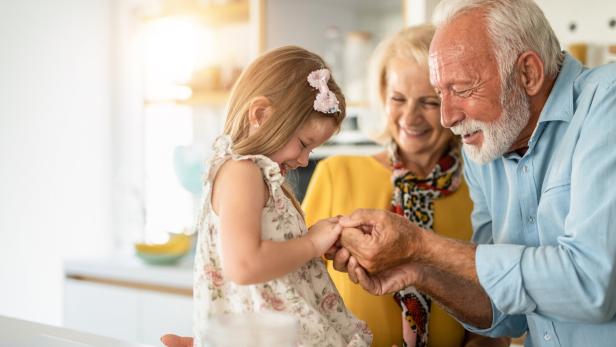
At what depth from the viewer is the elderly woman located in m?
1.80

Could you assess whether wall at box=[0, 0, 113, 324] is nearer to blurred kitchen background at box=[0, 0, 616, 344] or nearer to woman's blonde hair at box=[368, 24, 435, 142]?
blurred kitchen background at box=[0, 0, 616, 344]

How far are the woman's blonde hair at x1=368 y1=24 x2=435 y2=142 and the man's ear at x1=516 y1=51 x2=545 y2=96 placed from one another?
383 mm

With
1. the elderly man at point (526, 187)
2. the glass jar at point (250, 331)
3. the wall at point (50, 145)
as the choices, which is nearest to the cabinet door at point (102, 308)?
the wall at point (50, 145)

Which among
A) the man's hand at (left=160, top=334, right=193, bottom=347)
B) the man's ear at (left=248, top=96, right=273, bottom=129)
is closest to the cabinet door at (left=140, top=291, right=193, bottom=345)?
the man's hand at (left=160, top=334, right=193, bottom=347)

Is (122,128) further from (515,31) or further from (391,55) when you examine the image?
(515,31)

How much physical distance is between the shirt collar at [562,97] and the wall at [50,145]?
3.06 m

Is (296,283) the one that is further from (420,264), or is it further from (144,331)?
(144,331)

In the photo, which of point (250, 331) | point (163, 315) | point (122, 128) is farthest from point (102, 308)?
point (250, 331)

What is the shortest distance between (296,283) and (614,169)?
24.6 inches

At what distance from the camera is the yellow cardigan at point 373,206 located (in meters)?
1.80

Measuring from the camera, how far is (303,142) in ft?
4.60

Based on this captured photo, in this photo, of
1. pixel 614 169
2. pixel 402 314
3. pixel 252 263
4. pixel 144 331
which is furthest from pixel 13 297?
pixel 614 169

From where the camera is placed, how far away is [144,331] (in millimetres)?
3051

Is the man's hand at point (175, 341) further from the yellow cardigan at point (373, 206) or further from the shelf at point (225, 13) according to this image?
the shelf at point (225, 13)
